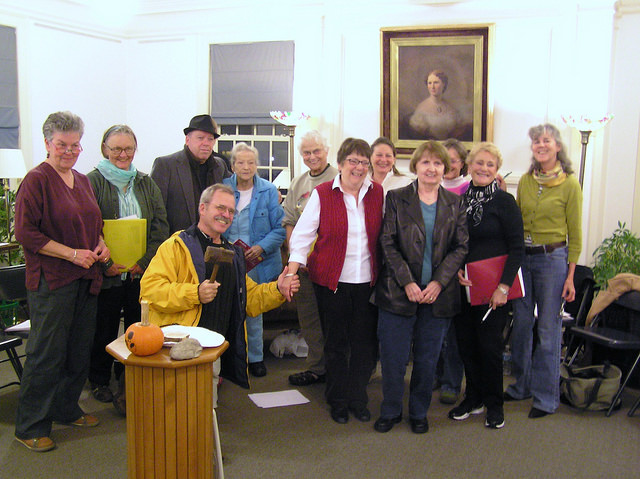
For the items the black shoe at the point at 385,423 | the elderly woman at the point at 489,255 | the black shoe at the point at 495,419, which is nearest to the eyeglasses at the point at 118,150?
the elderly woman at the point at 489,255

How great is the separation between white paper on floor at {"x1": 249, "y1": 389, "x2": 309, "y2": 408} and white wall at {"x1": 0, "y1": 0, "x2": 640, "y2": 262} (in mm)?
3408

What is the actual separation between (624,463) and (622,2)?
186 inches

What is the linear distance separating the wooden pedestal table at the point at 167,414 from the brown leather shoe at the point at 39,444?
3.00 feet

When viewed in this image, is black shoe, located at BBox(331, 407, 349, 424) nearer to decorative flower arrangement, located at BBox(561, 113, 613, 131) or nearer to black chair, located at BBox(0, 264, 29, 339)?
black chair, located at BBox(0, 264, 29, 339)

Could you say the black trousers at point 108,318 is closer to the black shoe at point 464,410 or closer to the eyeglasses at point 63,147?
the eyeglasses at point 63,147

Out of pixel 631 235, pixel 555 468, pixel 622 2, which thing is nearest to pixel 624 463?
pixel 555 468

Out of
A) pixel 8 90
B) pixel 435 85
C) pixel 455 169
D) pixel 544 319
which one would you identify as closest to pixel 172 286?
pixel 455 169

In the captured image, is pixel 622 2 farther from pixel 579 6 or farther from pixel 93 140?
pixel 93 140

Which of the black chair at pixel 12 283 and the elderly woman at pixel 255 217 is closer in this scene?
the black chair at pixel 12 283

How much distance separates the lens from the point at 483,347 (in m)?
3.09

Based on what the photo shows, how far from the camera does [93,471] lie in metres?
2.65

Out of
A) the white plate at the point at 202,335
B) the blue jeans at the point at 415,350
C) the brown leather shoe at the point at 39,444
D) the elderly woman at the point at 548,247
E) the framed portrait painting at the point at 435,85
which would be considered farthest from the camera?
the framed portrait painting at the point at 435,85

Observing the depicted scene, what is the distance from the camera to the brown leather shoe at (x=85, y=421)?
3.12 metres

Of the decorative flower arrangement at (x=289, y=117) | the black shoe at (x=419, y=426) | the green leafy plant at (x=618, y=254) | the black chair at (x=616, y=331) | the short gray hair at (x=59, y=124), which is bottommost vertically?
the black shoe at (x=419, y=426)
